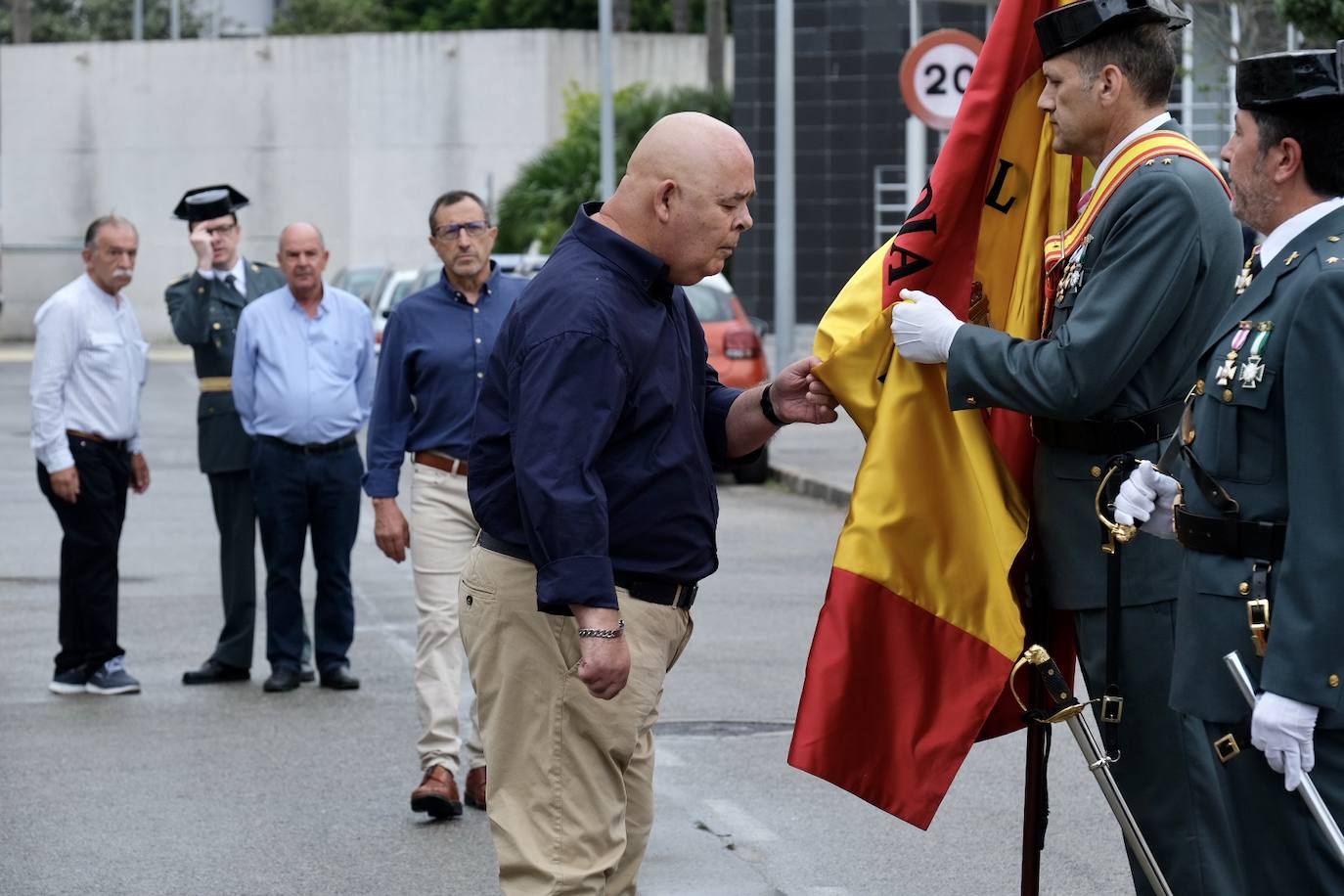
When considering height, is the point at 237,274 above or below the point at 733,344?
above

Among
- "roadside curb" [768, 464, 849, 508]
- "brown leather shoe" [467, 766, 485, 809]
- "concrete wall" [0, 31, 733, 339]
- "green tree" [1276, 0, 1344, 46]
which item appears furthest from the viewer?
"concrete wall" [0, 31, 733, 339]

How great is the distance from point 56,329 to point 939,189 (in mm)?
5581

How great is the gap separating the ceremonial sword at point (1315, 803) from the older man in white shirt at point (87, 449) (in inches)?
247

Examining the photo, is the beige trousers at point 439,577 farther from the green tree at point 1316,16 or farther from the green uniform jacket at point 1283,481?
the green tree at point 1316,16

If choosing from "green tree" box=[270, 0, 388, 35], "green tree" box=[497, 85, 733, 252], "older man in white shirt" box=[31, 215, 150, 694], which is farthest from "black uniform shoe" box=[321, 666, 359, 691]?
"green tree" box=[270, 0, 388, 35]

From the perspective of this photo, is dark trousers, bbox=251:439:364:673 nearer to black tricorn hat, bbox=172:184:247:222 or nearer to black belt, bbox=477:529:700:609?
black tricorn hat, bbox=172:184:247:222

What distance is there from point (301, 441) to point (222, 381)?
2.36ft

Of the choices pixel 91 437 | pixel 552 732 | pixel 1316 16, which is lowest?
pixel 552 732

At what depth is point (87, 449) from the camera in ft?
29.9

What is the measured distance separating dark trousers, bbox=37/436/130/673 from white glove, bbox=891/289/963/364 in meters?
5.52

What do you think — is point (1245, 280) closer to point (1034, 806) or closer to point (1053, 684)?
point (1053, 684)

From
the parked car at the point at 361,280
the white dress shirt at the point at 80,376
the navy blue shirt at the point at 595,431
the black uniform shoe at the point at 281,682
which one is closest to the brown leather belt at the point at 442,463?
the black uniform shoe at the point at 281,682

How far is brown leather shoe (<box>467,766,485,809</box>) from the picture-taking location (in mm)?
6938

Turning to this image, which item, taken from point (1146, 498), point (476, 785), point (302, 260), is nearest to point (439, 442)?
point (476, 785)
